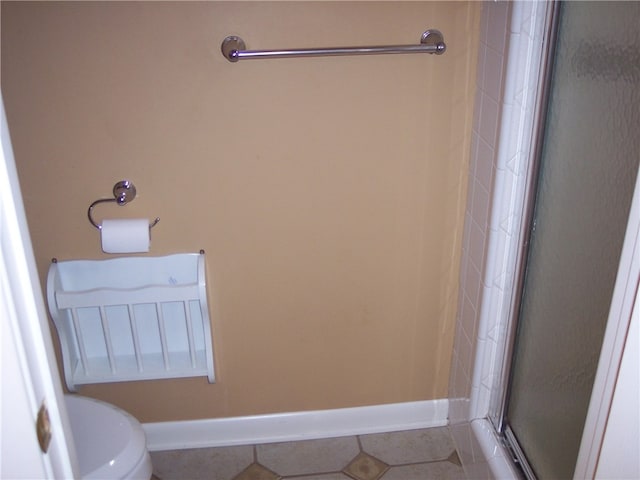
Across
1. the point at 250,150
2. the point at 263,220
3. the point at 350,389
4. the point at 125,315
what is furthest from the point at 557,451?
the point at 125,315

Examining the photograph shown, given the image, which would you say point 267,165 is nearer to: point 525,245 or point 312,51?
point 312,51

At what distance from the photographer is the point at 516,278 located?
5.88 feet

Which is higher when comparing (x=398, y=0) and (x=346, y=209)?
(x=398, y=0)

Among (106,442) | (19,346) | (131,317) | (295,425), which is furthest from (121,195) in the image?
(19,346)

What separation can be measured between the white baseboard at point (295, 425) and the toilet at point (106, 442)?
46 cm

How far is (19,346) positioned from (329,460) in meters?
1.55

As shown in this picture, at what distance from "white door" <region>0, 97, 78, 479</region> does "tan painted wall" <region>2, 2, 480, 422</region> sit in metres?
0.96

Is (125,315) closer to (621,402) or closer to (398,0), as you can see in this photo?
(398,0)

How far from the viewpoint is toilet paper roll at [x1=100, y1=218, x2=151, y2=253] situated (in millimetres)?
1765

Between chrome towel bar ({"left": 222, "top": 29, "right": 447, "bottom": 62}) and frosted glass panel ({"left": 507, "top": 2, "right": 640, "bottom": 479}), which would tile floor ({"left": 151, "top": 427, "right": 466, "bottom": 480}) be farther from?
chrome towel bar ({"left": 222, "top": 29, "right": 447, "bottom": 62})

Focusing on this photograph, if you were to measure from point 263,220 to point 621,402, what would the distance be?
114cm

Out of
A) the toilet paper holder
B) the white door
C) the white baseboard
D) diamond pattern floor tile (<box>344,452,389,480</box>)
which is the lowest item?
diamond pattern floor tile (<box>344,452,389,480</box>)

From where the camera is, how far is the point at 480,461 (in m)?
1.94

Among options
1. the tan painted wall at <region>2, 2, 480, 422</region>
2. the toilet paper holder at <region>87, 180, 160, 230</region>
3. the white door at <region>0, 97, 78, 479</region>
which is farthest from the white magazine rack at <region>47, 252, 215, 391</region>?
the white door at <region>0, 97, 78, 479</region>
